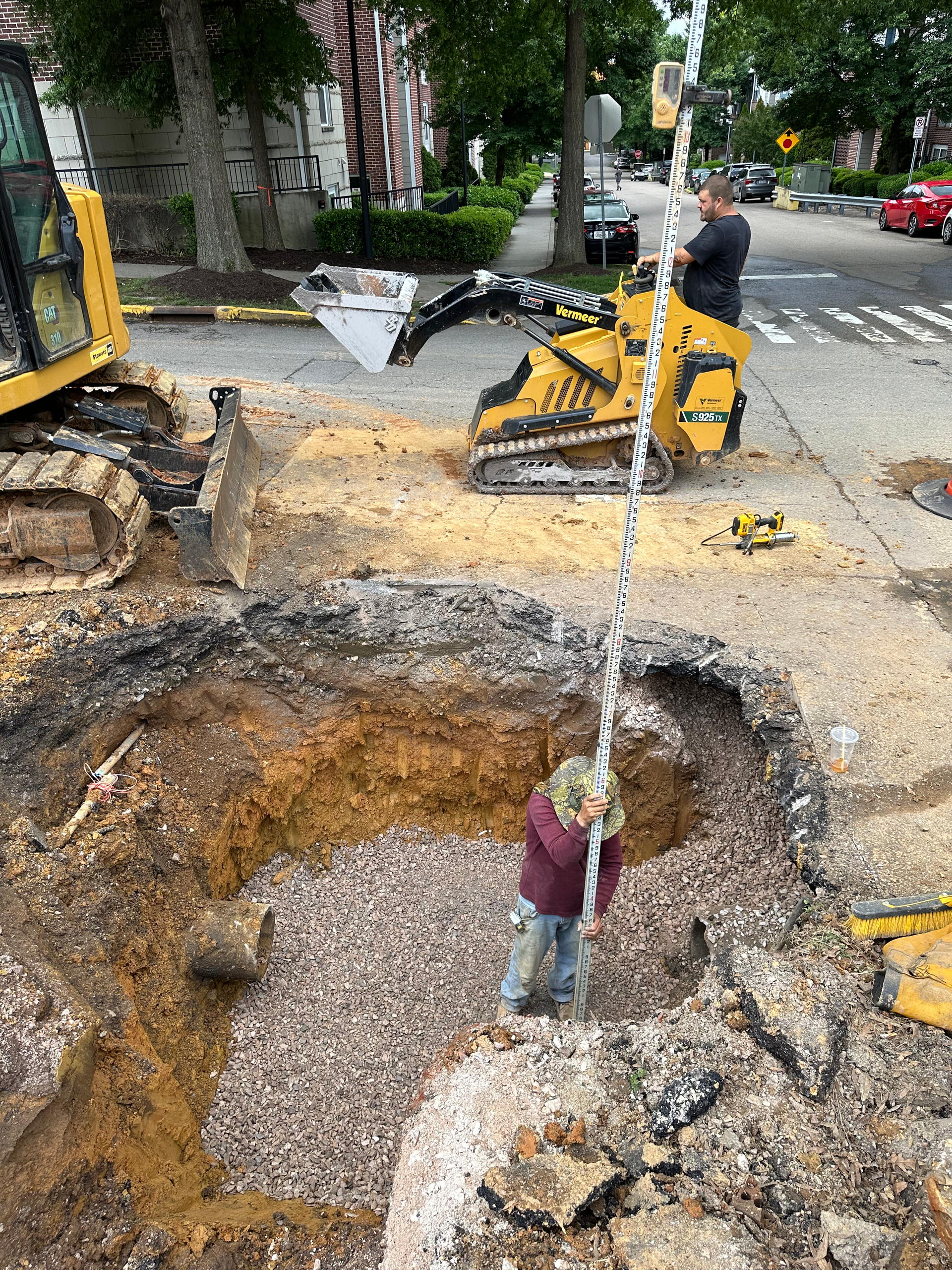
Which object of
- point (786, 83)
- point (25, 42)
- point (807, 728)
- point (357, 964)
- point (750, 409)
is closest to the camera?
point (807, 728)

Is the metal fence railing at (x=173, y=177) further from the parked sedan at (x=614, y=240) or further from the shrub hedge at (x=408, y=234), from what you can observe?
the parked sedan at (x=614, y=240)

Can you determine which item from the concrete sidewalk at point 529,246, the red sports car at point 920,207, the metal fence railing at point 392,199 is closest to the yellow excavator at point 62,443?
the concrete sidewalk at point 529,246

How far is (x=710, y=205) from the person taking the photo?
7.66 meters

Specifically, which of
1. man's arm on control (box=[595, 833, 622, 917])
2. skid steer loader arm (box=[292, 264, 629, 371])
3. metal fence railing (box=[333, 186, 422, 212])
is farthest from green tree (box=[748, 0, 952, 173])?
man's arm on control (box=[595, 833, 622, 917])

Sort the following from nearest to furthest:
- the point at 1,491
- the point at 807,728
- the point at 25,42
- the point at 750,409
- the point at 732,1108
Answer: the point at 732,1108 < the point at 807,728 < the point at 1,491 < the point at 750,409 < the point at 25,42

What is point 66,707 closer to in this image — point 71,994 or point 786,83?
point 71,994

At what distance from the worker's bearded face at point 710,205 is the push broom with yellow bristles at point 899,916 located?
19.9 feet

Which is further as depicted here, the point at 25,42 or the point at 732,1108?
the point at 25,42

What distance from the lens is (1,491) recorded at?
6.12 m

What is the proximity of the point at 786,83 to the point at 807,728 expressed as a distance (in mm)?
46164

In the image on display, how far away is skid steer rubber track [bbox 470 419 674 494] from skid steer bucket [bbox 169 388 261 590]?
6.93ft

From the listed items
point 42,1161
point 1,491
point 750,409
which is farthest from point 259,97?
point 42,1161

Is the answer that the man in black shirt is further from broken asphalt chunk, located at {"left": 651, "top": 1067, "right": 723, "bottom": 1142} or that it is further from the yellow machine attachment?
broken asphalt chunk, located at {"left": 651, "top": 1067, "right": 723, "bottom": 1142}

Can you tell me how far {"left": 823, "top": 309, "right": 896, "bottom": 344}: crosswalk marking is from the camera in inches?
555
